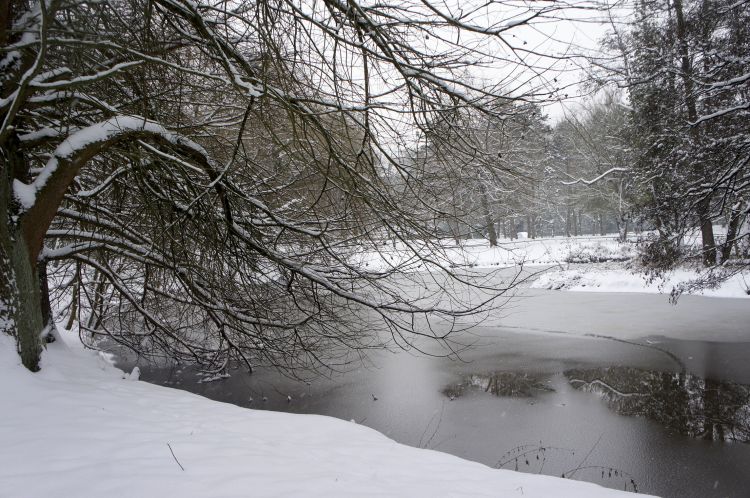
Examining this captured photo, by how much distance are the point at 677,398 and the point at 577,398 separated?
4.96 feet

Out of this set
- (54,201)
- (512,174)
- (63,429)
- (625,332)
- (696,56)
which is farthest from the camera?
(625,332)

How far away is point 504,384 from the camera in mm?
8961

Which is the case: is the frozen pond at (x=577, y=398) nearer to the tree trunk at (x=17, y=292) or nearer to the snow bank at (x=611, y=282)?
the snow bank at (x=611, y=282)

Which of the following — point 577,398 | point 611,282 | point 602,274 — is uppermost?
point 602,274

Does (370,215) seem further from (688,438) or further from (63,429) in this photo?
(688,438)

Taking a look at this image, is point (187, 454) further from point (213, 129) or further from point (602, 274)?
point (602, 274)

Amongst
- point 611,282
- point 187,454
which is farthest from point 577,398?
point 611,282

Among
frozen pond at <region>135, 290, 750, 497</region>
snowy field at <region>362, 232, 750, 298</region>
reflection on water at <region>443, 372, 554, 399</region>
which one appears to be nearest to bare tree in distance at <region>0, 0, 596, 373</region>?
frozen pond at <region>135, 290, 750, 497</region>

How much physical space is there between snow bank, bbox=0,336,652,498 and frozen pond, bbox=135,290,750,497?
2.33 metres

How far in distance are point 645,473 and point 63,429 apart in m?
5.90

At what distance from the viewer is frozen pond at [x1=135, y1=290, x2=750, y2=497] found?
5.91 m

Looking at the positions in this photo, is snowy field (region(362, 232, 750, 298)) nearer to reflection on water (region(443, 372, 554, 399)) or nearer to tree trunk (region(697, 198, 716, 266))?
tree trunk (region(697, 198, 716, 266))

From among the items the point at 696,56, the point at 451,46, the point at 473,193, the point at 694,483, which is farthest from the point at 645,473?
the point at 696,56

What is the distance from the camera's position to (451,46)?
3896 mm
